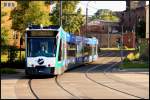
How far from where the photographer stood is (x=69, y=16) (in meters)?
89.4

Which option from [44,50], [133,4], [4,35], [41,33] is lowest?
[44,50]

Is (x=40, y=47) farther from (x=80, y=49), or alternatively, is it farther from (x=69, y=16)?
(x=69, y=16)

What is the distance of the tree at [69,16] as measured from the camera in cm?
6672

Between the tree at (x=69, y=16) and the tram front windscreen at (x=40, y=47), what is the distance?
25.3 m

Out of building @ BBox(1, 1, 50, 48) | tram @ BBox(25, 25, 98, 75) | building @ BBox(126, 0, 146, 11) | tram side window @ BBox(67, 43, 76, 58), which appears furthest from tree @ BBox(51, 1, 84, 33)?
building @ BBox(126, 0, 146, 11)

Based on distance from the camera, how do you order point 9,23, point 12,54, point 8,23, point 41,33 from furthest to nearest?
point 9,23, point 8,23, point 12,54, point 41,33

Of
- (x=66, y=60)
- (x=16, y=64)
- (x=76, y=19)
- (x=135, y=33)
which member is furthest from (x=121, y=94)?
(x=135, y=33)

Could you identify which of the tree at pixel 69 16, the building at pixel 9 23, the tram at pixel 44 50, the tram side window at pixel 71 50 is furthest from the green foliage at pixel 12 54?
the tree at pixel 69 16

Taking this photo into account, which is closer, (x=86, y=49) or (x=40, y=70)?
(x=40, y=70)

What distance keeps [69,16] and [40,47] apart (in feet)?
186

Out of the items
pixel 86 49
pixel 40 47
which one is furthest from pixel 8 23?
pixel 40 47

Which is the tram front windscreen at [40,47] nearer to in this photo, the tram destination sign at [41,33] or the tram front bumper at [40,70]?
the tram destination sign at [41,33]

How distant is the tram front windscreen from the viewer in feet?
107

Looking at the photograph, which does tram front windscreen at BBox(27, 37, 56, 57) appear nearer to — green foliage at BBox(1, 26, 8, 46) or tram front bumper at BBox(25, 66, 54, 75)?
tram front bumper at BBox(25, 66, 54, 75)
